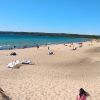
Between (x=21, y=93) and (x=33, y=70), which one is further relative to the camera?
(x=33, y=70)

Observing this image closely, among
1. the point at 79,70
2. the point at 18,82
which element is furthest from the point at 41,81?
the point at 79,70

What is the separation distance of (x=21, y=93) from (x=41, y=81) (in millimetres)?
3634

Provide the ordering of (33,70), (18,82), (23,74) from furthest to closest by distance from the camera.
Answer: (33,70) → (23,74) → (18,82)

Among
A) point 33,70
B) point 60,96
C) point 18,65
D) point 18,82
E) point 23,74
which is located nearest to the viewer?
point 60,96

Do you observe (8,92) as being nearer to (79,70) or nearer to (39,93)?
(39,93)

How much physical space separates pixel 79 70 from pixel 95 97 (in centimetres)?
977

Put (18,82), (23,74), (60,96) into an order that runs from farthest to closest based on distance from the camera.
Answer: (23,74) → (18,82) → (60,96)

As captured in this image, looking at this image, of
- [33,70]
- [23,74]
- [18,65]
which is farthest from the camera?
[18,65]

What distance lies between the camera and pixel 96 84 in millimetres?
18062

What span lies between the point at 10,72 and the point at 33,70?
2.28 m

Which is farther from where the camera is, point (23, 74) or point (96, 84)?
point (23, 74)

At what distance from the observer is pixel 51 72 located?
74.6ft

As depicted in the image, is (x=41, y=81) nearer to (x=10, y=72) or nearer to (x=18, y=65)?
(x=10, y=72)

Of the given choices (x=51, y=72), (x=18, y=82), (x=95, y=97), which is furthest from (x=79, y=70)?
(x=95, y=97)
